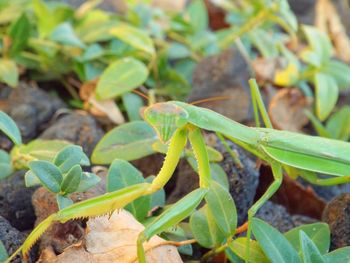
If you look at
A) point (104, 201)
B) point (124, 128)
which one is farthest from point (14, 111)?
point (104, 201)

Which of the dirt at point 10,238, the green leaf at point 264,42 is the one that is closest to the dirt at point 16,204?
the dirt at point 10,238

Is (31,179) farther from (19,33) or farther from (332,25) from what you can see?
(332,25)

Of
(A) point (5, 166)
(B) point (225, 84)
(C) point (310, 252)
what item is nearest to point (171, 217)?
(C) point (310, 252)

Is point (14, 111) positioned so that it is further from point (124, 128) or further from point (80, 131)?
point (124, 128)

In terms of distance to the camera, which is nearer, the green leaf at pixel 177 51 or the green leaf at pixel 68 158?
the green leaf at pixel 68 158

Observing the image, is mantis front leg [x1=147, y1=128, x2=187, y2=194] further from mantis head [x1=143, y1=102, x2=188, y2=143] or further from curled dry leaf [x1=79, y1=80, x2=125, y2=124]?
curled dry leaf [x1=79, y1=80, x2=125, y2=124]

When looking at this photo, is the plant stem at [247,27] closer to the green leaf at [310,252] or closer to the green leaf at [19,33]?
the green leaf at [19,33]

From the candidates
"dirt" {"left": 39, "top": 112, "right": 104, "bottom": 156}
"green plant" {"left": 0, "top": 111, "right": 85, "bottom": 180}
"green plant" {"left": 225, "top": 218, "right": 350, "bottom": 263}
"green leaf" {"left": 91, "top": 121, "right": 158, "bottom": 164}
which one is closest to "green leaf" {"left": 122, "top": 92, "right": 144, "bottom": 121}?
"dirt" {"left": 39, "top": 112, "right": 104, "bottom": 156}
